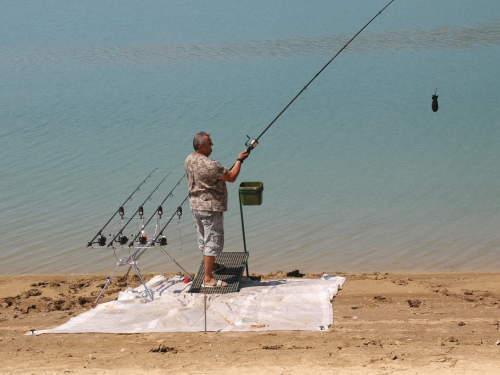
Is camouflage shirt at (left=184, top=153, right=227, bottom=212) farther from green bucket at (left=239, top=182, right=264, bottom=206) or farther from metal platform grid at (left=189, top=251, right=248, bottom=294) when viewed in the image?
metal platform grid at (left=189, top=251, right=248, bottom=294)

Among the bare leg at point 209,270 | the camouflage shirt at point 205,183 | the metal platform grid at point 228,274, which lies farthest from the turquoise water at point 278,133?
the camouflage shirt at point 205,183

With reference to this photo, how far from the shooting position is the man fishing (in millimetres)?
5543


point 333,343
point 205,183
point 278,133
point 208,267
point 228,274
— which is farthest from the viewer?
point 278,133

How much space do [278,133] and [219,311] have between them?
762 cm

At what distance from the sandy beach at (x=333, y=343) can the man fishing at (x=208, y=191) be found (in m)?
0.95

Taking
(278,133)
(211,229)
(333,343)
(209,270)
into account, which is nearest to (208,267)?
(209,270)

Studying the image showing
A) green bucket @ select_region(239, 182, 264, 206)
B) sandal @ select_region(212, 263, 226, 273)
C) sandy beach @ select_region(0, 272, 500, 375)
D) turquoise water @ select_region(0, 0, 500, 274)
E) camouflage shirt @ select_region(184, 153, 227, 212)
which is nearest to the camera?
sandy beach @ select_region(0, 272, 500, 375)

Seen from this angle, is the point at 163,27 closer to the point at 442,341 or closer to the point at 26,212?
the point at 26,212

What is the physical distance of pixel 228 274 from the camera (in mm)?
6035

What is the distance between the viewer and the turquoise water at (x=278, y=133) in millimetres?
7863

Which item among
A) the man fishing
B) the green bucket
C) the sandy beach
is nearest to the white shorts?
the man fishing

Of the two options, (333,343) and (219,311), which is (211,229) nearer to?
(219,311)

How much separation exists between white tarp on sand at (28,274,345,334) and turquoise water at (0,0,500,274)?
5.11 ft

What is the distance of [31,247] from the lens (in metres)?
8.05
